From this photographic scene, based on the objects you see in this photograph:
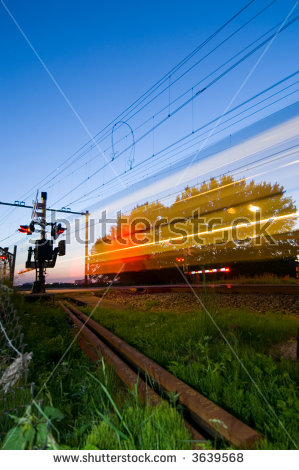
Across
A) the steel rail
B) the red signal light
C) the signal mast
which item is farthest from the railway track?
the red signal light

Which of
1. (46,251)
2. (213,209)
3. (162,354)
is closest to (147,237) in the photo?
(213,209)

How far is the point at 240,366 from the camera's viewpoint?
9.54 feet

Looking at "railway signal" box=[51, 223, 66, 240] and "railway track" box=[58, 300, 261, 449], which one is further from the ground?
"railway signal" box=[51, 223, 66, 240]

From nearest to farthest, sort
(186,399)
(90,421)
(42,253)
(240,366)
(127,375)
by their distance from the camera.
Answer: (90,421) < (186,399) < (127,375) < (240,366) < (42,253)

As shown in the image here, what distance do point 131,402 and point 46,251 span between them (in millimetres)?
13076

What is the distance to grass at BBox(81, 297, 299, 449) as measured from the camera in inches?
75.9

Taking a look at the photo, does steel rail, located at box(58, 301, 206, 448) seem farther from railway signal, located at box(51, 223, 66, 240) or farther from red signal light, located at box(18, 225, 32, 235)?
red signal light, located at box(18, 225, 32, 235)

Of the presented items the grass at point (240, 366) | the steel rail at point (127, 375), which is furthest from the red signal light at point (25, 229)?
the steel rail at point (127, 375)

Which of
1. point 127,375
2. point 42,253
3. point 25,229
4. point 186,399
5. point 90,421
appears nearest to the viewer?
point 90,421

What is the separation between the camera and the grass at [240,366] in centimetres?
193

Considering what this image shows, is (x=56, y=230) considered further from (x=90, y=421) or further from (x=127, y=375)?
(x=90, y=421)

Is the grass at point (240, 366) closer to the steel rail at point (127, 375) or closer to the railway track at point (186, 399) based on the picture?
the railway track at point (186, 399)

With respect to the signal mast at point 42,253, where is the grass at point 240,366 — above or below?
below

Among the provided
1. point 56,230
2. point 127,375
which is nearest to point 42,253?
point 56,230
